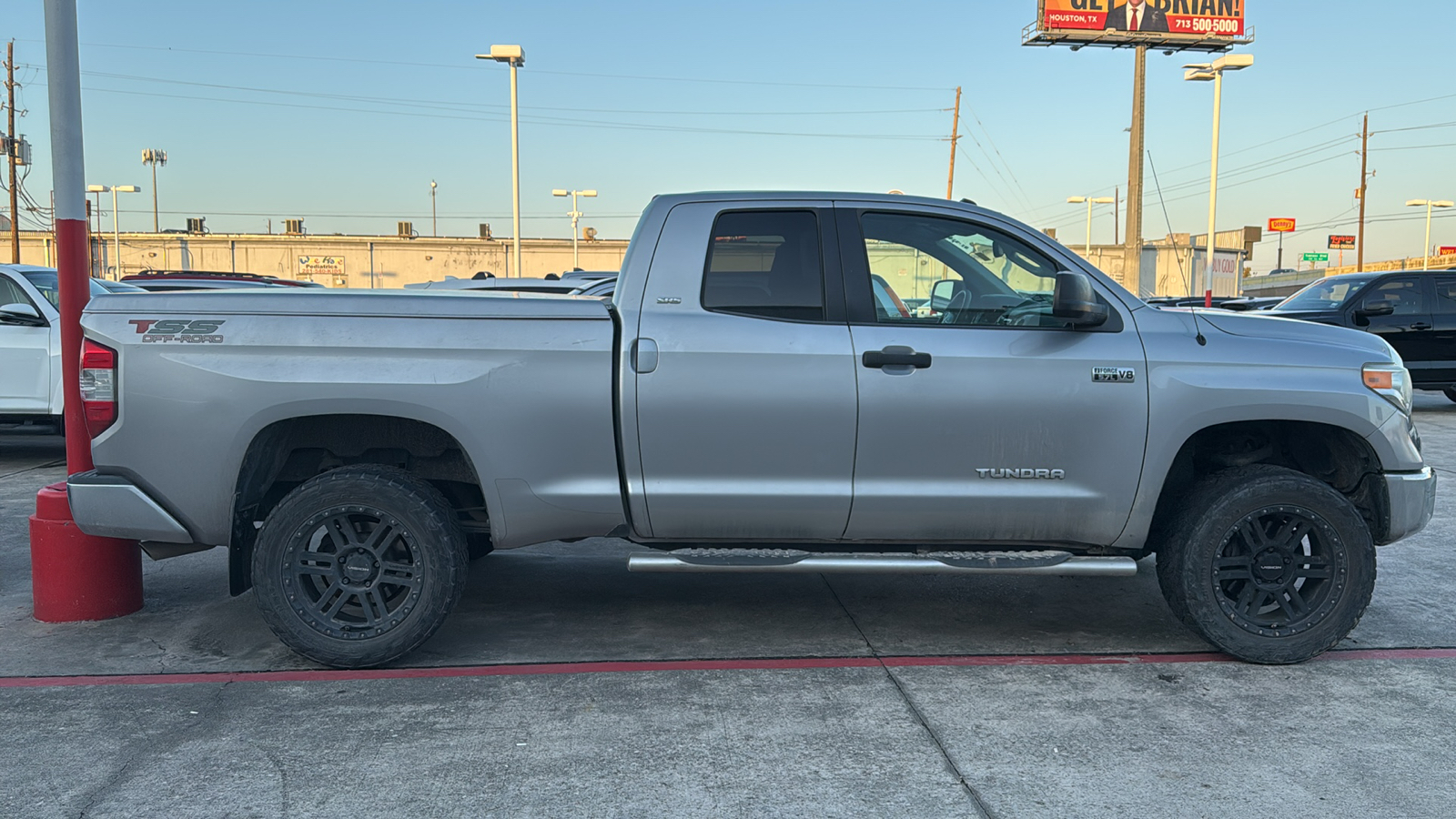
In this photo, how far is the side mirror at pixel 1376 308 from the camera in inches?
557

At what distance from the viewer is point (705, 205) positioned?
15.6 feet

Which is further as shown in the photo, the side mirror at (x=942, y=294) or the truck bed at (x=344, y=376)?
the side mirror at (x=942, y=294)

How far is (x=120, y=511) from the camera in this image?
4.51 meters

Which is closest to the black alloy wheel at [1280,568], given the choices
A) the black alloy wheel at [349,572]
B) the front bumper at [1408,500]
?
the front bumper at [1408,500]

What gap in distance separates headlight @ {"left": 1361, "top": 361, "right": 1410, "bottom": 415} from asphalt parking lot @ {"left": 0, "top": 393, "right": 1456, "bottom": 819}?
112 cm

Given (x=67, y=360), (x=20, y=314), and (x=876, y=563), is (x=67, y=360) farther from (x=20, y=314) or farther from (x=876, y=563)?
(x=20, y=314)

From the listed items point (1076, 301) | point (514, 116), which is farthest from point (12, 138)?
point (1076, 301)

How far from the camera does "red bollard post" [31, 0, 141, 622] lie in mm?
5102

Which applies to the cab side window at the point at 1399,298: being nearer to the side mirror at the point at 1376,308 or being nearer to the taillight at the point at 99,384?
the side mirror at the point at 1376,308

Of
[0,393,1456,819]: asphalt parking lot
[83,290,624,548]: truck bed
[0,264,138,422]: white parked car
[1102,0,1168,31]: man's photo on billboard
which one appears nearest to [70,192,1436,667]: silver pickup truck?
[83,290,624,548]: truck bed

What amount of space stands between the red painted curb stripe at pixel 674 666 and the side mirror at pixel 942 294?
59.0 inches

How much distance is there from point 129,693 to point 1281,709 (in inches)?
172

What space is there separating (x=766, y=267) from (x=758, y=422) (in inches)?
26.9

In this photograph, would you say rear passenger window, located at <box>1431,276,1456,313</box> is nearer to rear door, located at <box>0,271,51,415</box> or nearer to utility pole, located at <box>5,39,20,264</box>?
rear door, located at <box>0,271,51,415</box>
